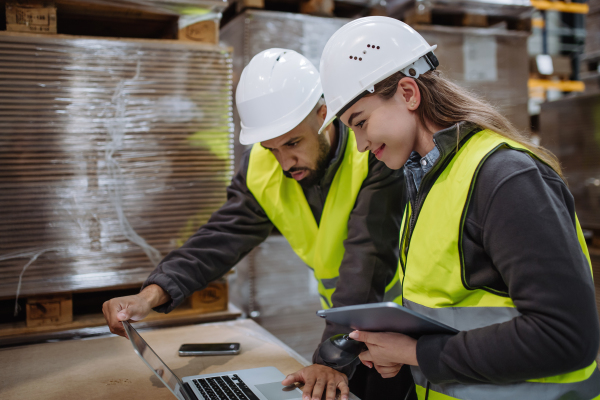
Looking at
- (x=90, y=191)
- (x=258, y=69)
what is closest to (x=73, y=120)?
(x=90, y=191)

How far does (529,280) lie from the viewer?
124cm

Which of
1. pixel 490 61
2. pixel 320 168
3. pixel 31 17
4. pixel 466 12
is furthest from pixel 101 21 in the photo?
pixel 490 61

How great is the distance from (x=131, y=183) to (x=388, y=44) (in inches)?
59.3

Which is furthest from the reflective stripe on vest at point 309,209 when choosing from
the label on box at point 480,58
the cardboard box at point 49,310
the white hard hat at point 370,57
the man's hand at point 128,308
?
the label on box at point 480,58

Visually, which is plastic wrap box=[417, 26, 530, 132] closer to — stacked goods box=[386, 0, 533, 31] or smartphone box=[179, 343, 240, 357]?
stacked goods box=[386, 0, 533, 31]

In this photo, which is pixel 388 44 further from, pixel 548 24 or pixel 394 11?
pixel 548 24

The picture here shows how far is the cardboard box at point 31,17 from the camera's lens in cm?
232

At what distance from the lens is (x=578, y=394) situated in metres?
1.40

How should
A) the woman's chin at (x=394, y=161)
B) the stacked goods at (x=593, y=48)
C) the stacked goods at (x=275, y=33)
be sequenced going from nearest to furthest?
the woman's chin at (x=394, y=161) → the stacked goods at (x=275, y=33) → the stacked goods at (x=593, y=48)

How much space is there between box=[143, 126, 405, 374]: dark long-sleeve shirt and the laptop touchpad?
6.7 inches

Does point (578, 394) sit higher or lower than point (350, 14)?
lower

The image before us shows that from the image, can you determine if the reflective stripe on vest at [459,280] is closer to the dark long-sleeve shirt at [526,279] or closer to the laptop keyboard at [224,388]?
the dark long-sleeve shirt at [526,279]

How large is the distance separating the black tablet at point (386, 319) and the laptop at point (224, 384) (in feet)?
1.31

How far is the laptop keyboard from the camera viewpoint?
65.7 inches
